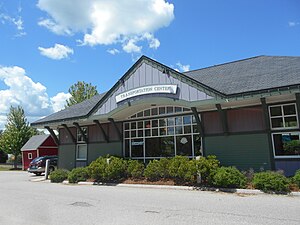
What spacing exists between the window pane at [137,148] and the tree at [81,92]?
28.1 meters

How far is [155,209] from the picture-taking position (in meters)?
8.05

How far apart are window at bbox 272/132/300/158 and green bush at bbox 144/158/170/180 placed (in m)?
5.21

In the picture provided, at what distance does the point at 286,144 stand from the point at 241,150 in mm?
2052

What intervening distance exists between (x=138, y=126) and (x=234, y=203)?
9.92 metres

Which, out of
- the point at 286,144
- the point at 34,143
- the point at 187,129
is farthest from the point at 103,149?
the point at 34,143

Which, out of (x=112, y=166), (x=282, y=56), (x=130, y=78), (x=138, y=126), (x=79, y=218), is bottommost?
(x=79, y=218)

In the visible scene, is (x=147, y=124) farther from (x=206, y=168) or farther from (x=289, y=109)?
(x=289, y=109)

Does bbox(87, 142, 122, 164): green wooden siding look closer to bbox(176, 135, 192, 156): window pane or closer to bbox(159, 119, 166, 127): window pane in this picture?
bbox(159, 119, 166, 127): window pane

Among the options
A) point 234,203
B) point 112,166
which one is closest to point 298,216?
point 234,203

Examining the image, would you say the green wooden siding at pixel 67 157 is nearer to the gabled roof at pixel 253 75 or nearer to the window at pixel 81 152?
the window at pixel 81 152

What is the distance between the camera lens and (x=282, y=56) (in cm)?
1641

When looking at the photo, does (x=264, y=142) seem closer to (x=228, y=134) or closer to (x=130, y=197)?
(x=228, y=134)

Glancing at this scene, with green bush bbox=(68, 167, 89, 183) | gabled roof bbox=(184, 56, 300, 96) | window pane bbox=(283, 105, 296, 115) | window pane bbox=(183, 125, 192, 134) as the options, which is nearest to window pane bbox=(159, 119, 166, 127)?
window pane bbox=(183, 125, 192, 134)

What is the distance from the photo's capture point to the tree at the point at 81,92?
1738 inches
